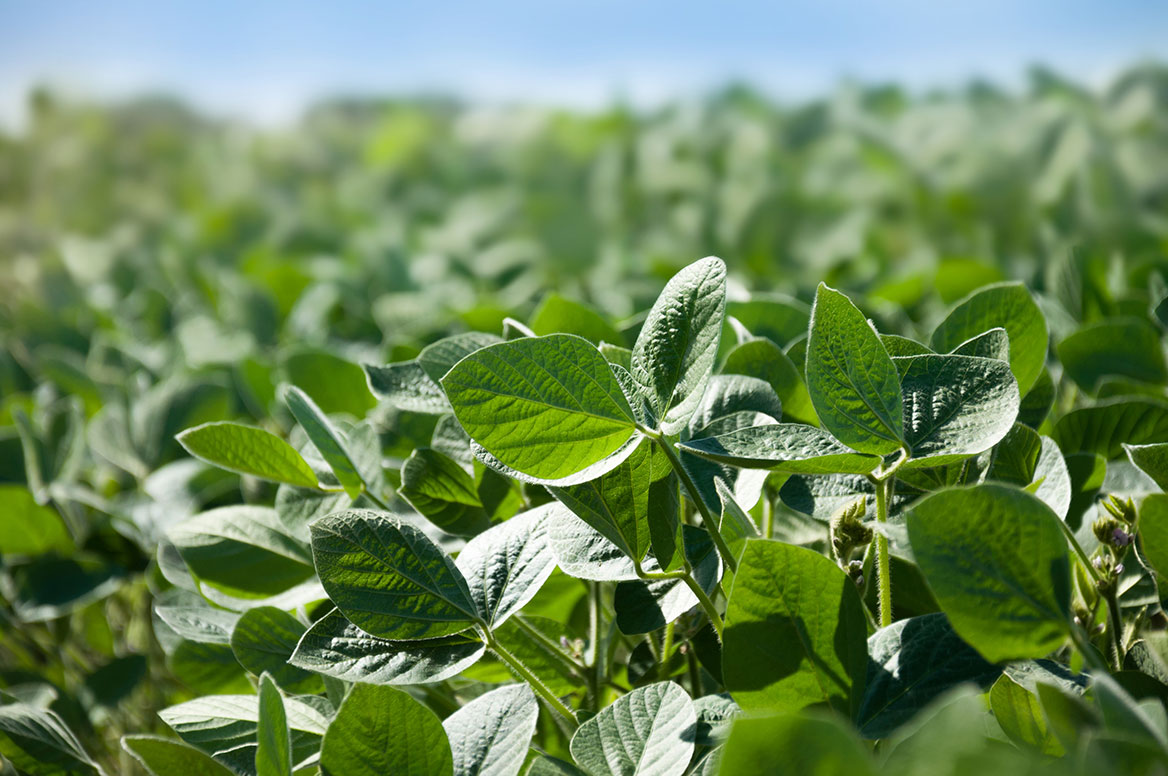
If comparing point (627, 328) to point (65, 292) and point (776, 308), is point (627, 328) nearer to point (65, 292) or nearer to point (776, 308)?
point (776, 308)

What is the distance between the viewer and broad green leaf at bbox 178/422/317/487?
1.87 feet

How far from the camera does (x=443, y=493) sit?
58 centimetres

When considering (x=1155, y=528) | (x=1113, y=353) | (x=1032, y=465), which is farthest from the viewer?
(x=1113, y=353)

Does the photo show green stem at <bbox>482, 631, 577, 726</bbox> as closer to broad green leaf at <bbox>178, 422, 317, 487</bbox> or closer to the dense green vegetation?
the dense green vegetation

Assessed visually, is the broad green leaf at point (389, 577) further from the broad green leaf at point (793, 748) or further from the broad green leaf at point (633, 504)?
the broad green leaf at point (793, 748)

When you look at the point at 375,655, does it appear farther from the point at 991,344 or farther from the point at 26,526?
the point at 26,526

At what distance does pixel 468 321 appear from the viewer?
1.01m

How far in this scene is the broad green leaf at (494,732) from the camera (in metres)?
0.42

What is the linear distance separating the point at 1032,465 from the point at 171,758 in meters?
0.48

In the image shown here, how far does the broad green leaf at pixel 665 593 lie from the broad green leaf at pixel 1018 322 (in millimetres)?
209

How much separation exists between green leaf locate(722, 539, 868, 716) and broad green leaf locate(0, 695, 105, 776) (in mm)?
426

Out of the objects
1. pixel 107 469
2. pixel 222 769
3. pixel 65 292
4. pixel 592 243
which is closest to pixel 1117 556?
pixel 222 769

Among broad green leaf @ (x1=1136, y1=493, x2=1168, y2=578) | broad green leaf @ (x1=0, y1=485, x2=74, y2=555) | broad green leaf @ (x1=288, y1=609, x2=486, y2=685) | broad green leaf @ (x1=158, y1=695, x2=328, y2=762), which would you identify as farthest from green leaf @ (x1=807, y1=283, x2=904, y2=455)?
broad green leaf @ (x1=0, y1=485, x2=74, y2=555)

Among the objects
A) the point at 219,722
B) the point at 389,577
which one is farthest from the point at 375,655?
the point at 219,722
